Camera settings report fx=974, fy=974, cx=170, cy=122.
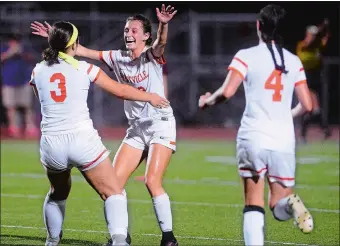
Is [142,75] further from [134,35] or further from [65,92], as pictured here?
[65,92]

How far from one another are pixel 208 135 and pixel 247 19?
3368 mm

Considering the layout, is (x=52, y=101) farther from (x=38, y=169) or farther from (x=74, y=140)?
(x=38, y=169)

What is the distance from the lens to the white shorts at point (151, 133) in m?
9.62

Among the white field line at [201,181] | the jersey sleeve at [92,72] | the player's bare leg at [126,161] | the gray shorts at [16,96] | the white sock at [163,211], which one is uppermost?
the jersey sleeve at [92,72]

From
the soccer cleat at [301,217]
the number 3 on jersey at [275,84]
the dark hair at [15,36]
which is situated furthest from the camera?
the dark hair at [15,36]

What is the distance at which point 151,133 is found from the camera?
31.7 ft

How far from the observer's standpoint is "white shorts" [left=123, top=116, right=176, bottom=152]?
31.6ft

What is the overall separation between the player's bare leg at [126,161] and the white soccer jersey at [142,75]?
0.34 meters

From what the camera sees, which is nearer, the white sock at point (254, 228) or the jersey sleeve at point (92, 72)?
the white sock at point (254, 228)

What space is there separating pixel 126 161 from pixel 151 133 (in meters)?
0.37

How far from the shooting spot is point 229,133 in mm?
25500

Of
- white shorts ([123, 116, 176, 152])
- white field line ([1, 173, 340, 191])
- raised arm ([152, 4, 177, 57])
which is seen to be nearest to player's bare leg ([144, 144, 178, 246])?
white shorts ([123, 116, 176, 152])

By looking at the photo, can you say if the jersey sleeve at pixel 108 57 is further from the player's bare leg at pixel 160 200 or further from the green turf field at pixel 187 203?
the green turf field at pixel 187 203

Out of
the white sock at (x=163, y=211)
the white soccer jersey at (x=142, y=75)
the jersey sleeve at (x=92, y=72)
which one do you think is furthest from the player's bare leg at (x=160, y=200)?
the jersey sleeve at (x=92, y=72)
